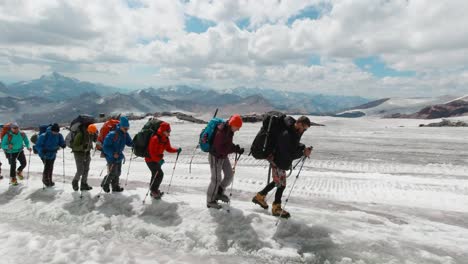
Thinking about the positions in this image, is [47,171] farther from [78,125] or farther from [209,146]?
[209,146]

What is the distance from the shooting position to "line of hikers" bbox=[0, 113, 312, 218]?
25.3 ft

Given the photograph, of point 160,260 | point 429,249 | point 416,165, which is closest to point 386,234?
point 429,249

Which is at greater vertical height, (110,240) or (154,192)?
(154,192)

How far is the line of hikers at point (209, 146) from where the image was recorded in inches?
303

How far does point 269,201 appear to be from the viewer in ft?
33.0

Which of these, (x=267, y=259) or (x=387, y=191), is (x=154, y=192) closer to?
(x=267, y=259)

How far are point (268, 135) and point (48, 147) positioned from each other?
7.62 metres

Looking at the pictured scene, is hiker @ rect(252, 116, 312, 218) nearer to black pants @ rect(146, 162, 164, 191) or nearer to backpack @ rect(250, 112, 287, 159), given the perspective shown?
backpack @ rect(250, 112, 287, 159)

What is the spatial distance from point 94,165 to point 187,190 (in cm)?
824

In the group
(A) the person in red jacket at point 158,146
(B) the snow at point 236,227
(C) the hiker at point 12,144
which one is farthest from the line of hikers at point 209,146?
(C) the hiker at point 12,144

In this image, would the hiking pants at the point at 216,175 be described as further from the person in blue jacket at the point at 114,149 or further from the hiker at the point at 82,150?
the hiker at the point at 82,150

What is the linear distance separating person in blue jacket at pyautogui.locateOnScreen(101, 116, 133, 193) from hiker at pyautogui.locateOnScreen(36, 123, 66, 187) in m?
2.43

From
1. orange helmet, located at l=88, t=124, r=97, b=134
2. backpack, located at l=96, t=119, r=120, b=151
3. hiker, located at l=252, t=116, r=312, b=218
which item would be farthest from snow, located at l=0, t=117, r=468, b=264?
orange helmet, located at l=88, t=124, r=97, b=134

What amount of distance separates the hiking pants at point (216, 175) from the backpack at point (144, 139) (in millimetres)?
1808
